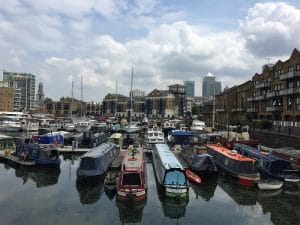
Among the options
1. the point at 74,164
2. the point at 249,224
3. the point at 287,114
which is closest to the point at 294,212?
the point at 249,224

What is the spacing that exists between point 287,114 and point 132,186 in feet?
182

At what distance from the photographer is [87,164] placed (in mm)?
41719

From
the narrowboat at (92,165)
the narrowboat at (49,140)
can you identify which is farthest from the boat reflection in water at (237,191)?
the narrowboat at (49,140)

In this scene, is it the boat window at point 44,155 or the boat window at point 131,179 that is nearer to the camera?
the boat window at point 131,179

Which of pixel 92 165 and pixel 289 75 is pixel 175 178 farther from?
pixel 289 75

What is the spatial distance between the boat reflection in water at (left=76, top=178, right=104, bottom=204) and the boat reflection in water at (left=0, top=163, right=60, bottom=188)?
3768 mm

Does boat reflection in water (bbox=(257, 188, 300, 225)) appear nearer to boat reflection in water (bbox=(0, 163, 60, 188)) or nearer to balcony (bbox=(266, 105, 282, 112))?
boat reflection in water (bbox=(0, 163, 60, 188))

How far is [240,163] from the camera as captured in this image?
42.9 m

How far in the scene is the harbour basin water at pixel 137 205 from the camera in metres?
29.9

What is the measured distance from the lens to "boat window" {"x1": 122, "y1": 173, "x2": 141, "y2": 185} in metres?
34.3

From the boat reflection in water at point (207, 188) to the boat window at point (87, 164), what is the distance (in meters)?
10.9

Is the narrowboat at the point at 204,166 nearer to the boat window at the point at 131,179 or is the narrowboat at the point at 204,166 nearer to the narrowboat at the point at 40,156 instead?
the boat window at the point at 131,179

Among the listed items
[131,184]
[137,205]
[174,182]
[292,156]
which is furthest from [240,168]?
[137,205]

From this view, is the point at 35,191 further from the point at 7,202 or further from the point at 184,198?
the point at 184,198
